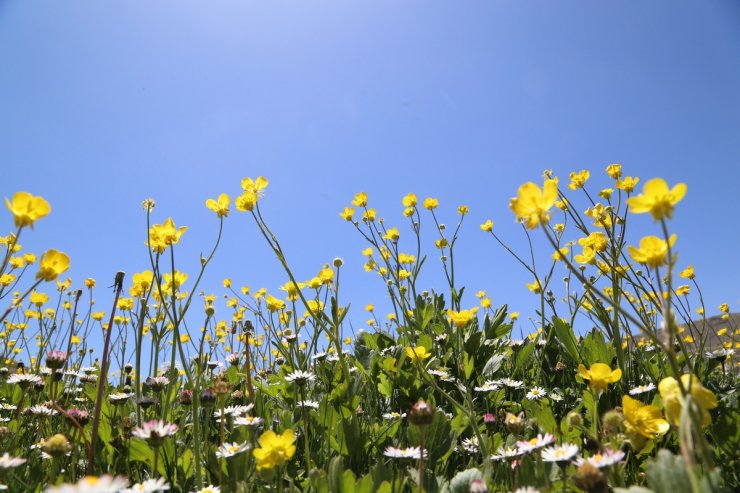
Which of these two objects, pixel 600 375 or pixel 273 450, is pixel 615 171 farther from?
pixel 273 450

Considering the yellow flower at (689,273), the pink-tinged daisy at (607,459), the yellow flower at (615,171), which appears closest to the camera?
the pink-tinged daisy at (607,459)

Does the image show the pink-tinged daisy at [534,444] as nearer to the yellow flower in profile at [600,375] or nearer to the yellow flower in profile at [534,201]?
the yellow flower in profile at [600,375]

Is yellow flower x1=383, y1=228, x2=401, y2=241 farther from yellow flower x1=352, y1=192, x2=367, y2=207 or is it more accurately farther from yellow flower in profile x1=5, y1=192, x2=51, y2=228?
yellow flower in profile x1=5, y1=192, x2=51, y2=228

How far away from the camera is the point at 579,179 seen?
259 cm

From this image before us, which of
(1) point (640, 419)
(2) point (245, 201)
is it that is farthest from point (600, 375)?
(2) point (245, 201)

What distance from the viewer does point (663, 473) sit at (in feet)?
2.59

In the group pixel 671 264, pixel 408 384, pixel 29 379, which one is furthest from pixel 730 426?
pixel 29 379

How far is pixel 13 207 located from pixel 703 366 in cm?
234

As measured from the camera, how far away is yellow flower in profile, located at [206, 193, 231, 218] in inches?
73.8

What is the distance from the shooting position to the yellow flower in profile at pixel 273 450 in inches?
40.3

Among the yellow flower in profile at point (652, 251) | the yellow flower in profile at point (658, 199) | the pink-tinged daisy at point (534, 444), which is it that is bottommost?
the pink-tinged daisy at point (534, 444)

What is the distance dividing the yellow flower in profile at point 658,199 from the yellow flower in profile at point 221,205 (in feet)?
4.72

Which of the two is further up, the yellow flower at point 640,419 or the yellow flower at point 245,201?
the yellow flower at point 245,201

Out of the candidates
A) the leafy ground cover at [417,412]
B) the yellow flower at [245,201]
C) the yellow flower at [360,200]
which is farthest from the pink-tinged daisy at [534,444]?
the yellow flower at [360,200]
